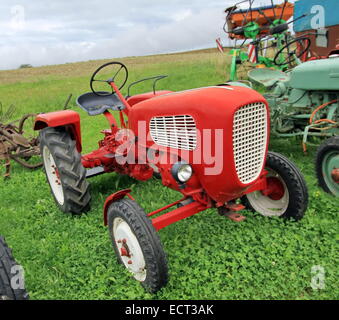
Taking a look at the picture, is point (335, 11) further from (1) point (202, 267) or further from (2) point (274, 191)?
(1) point (202, 267)

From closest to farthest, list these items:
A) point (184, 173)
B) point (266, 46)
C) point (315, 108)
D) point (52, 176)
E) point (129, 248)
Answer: point (184, 173)
point (129, 248)
point (52, 176)
point (315, 108)
point (266, 46)

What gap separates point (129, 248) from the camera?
7.62 ft

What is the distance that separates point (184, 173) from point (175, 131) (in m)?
0.34

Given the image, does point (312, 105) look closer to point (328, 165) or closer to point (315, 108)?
point (315, 108)

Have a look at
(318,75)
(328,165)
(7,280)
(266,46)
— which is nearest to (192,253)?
(7,280)

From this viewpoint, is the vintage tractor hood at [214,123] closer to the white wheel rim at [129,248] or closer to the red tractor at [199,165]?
the red tractor at [199,165]

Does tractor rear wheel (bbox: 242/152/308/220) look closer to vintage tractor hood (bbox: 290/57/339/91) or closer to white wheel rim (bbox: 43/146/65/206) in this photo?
vintage tractor hood (bbox: 290/57/339/91)

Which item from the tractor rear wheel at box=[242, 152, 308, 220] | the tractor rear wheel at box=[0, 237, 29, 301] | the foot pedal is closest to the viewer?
the tractor rear wheel at box=[0, 237, 29, 301]

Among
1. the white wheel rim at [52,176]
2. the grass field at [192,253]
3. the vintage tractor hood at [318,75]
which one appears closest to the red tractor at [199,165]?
the grass field at [192,253]

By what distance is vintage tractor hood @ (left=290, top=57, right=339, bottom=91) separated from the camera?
11.5 ft

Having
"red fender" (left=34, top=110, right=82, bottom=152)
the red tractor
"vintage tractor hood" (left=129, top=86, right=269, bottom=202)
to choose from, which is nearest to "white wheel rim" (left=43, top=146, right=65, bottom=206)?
"red fender" (left=34, top=110, right=82, bottom=152)

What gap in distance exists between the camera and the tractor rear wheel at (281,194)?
273cm

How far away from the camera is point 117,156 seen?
3305mm

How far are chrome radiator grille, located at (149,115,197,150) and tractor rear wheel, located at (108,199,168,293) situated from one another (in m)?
0.53
